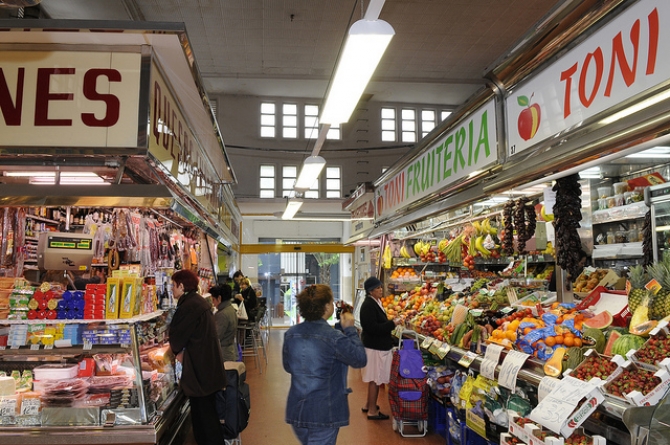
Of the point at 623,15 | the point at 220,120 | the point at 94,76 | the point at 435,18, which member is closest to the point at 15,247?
the point at 94,76

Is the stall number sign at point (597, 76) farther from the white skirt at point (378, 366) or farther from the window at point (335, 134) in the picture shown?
the window at point (335, 134)

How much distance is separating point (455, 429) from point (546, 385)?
194 cm

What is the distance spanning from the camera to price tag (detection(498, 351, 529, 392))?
3.82 metres

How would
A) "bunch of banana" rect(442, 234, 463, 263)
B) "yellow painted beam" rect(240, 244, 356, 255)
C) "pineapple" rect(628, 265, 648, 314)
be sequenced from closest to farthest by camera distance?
"pineapple" rect(628, 265, 648, 314)
"bunch of banana" rect(442, 234, 463, 263)
"yellow painted beam" rect(240, 244, 356, 255)

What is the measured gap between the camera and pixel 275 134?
20.3 metres

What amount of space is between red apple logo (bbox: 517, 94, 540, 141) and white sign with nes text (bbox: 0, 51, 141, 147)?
277 cm

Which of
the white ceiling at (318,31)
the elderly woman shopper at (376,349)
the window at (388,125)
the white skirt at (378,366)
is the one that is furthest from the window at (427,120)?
the white skirt at (378,366)

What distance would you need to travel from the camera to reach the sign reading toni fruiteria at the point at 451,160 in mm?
4617

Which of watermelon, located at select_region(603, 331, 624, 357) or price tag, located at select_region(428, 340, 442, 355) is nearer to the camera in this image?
watermelon, located at select_region(603, 331, 624, 357)

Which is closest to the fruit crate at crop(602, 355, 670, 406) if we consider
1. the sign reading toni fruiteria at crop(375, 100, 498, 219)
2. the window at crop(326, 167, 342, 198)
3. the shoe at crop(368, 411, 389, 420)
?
the sign reading toni fruiteria at crop(375, 100, 498, 219)

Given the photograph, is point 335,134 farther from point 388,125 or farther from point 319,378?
point 319,378

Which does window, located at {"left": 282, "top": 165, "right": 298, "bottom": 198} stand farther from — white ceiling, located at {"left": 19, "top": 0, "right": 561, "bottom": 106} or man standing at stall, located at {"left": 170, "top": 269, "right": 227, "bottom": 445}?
man standing at stall, located at {"left": 170, "top": 269, "right": 227, "bottom": 445}

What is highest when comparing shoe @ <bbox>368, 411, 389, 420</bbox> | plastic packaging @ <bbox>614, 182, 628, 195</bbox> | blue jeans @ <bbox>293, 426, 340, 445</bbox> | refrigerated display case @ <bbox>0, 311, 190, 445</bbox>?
plastic packaging @ <bbox>614, 182, 628, 195</bbox>

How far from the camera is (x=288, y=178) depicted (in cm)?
2034
